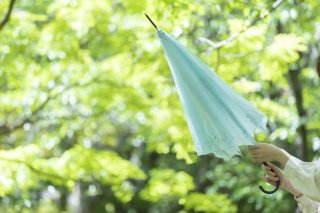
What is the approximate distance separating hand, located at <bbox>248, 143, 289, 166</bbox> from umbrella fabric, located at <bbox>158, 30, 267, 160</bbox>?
0.10 ft

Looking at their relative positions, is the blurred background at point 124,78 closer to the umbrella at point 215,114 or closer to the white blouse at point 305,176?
the umbrella at point 215,114

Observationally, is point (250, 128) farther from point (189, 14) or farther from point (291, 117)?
point (291, 117)

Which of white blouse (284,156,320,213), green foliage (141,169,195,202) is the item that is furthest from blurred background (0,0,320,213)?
white blouse (284,156,320,213)

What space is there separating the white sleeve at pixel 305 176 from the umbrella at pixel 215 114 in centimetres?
17

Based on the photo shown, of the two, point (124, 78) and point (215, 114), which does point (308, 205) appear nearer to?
point (215, 114)

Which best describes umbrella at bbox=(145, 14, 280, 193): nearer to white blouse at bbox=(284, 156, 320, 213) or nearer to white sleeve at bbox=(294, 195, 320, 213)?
white blouse at bbox=(284, 156, 320, 213)

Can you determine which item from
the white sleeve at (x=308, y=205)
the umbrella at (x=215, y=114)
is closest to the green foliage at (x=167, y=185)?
the white sleeve at (x=308, y=205)

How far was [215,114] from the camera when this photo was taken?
1.93 meters

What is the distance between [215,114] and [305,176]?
1.35 feet

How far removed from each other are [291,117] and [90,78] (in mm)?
2427

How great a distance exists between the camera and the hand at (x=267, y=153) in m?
1.82

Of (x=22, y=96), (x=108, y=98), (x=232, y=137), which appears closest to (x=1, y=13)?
(x=22, y=96)

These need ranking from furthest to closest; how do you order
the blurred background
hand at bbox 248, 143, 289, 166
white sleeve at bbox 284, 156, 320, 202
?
the blurred background, hand at bbox 248, 143, 289, 166, white sleeve at bbox 284, 156, 320, 202

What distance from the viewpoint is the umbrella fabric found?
1908mm
